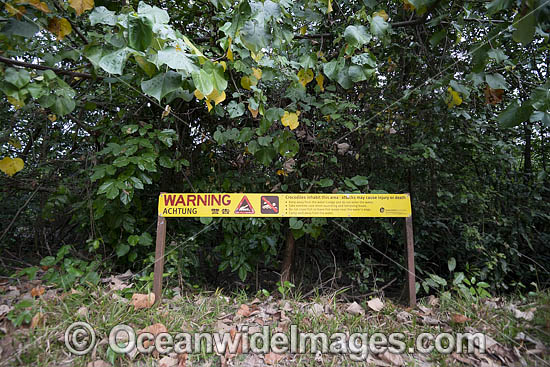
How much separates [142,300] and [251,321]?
0.68 m

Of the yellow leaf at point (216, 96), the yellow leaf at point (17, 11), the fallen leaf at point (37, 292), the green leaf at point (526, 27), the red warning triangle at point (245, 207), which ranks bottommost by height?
the fallen leaf at point (37, 292)

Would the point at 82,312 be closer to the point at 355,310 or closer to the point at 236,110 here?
the point at 236,110

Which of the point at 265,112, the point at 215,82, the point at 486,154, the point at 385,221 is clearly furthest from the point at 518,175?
the point at 215,82

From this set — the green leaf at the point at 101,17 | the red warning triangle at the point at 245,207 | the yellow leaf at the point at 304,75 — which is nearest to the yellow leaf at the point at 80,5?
the green leaf at the point at 101,17

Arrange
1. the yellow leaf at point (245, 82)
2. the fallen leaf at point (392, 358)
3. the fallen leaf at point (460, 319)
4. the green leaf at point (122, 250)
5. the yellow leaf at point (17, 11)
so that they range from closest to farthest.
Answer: the yellow leaf at point (17, 11) < the fallen leaf at point (392, 358) < the fallen leaf at point (460, 319) < the yellow leaf at point (245, 82) < the green leaf at point (122, 250)

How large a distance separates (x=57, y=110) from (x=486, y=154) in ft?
10.4

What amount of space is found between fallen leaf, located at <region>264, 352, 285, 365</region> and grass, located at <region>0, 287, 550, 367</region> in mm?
61

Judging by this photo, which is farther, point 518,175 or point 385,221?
point 518,175

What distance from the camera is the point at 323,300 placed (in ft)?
6.83

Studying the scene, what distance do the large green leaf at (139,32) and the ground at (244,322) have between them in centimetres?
142

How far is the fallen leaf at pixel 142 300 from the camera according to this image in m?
1.82

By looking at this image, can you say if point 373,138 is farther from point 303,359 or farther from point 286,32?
point 303,359

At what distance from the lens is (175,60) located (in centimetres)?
108

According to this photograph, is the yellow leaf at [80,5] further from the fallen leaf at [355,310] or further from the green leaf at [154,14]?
the fallen leaf at [355,310]
